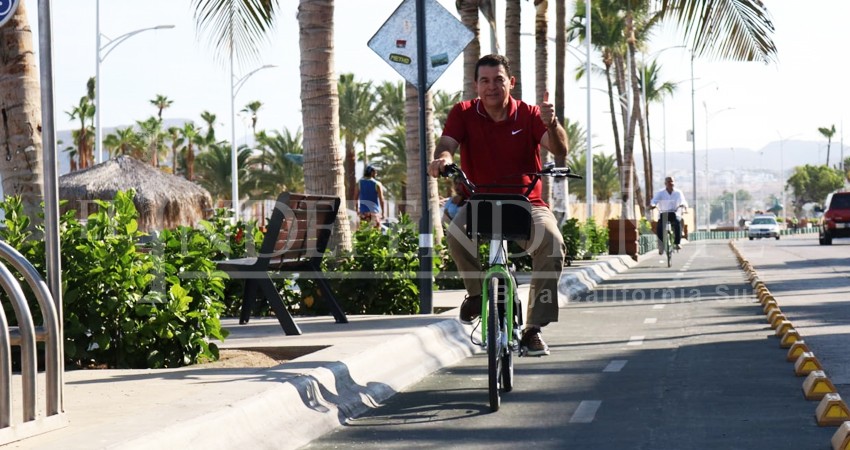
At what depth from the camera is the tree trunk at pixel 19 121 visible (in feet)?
30.3

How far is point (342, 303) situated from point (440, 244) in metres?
4.51

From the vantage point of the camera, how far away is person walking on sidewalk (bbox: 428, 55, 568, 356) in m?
8.19

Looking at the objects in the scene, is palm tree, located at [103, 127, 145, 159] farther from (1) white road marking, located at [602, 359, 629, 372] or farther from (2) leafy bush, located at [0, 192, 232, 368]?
(2) leafy bush, located at [0, 192, 232, 368]

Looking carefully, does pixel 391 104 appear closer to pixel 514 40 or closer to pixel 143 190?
pixel 143 190

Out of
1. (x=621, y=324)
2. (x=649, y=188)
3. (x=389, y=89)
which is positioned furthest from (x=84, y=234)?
(x=649, y=188)

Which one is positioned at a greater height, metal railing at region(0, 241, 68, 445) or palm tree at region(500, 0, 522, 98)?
palm tree at region(500, 0, 522, 98)

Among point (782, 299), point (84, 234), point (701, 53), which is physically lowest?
point (782, 299)

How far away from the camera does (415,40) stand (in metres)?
12.2

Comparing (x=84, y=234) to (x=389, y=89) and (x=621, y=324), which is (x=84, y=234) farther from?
(x=389, y=89)

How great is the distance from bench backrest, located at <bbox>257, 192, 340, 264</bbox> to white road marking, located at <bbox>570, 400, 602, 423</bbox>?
3.11 metres

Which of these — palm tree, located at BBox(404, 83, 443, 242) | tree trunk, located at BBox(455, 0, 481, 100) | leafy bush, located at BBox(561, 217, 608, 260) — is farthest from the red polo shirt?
leafy bush, located at BBox(561, 217, 608, 260)

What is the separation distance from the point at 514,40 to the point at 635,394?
58.4 feet

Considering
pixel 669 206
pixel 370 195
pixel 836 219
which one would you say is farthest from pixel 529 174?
pixel 836 219

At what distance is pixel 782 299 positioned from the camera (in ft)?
54.7
